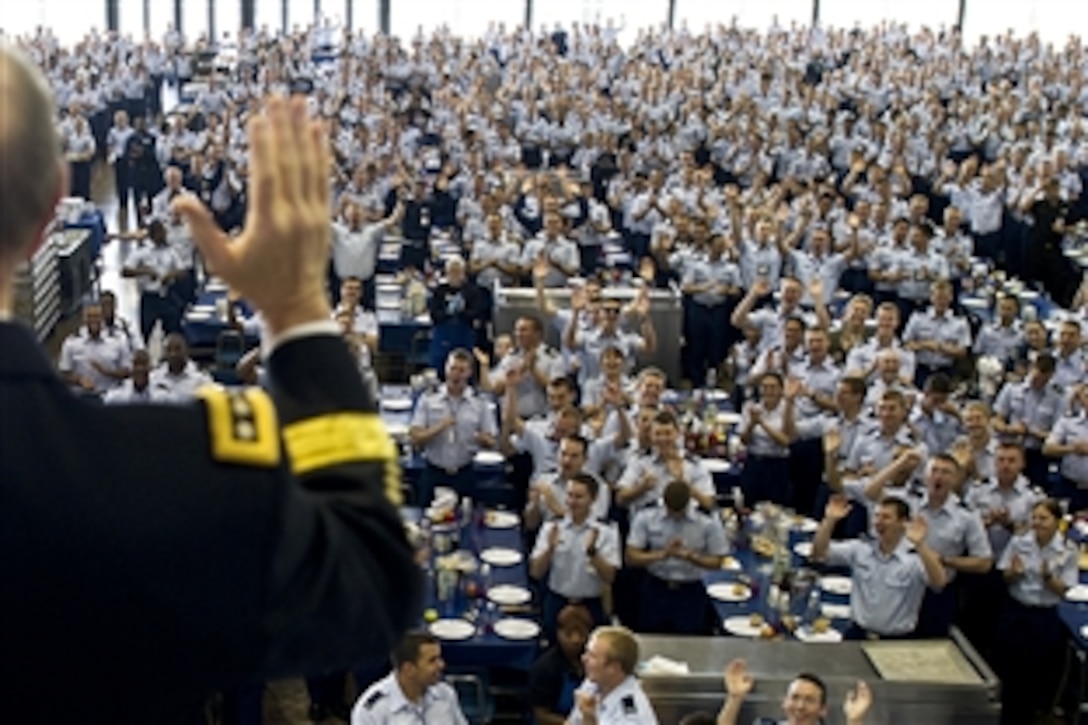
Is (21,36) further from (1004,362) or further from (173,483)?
(173,483)

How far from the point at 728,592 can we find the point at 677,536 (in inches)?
14.6

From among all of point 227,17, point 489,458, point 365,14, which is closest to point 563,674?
point 489,458

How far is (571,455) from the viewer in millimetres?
7672

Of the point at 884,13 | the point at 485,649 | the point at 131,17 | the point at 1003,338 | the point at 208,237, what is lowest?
the point at 485,649

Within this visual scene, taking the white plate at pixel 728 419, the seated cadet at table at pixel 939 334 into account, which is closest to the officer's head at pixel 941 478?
the white plate at pixel 728 419

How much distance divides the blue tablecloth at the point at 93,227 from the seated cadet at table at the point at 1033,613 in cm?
965

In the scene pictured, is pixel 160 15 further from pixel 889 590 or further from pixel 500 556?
pixel 889 590

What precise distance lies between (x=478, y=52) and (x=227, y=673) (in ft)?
82.9

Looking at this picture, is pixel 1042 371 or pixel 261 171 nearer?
pixel 261 171

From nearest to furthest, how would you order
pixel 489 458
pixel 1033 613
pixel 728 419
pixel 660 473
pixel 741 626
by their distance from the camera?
1. pixel 741 626
2. pixel 1033 613
3. pixel 660 473
4. pixel 489 458
5. pixel 728 419

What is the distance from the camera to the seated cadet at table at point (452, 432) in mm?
9062

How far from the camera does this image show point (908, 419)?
905cm

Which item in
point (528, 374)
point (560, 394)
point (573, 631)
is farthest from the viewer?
point (528, 374)

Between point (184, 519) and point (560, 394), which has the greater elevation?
point (184, 519)
